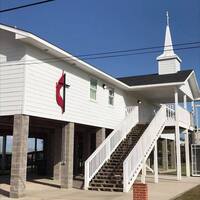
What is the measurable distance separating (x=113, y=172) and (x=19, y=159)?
16.9 ft

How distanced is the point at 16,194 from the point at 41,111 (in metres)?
3.48

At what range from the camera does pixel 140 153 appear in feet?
56.8

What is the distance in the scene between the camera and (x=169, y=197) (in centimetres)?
Result: 1359

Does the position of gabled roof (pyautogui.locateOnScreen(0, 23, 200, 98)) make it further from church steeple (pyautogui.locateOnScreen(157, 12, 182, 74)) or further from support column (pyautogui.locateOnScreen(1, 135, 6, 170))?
support column (pyautogui.locateOnScreen(1, 135, 6, 170))

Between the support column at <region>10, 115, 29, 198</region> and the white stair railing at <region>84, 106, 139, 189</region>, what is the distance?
143 inches

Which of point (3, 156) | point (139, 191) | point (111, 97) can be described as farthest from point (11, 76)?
point (3, 156)

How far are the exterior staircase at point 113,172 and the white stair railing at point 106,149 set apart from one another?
0.64ft

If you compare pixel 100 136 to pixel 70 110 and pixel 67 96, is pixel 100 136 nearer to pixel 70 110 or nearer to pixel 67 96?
pixel 70 110

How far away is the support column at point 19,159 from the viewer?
13.2 metres

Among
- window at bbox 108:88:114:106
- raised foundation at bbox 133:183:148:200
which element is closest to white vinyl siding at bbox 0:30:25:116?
raised foundation at bbox 133:183:148:200

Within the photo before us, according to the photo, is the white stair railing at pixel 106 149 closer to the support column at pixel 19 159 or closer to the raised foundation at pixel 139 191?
the support column at pixel 19 159

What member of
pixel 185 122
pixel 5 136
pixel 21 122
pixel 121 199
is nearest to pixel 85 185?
pixel 121 199

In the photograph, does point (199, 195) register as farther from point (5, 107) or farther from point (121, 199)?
point (5, 107)

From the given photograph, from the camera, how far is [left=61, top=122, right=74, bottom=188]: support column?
54.4 feet
